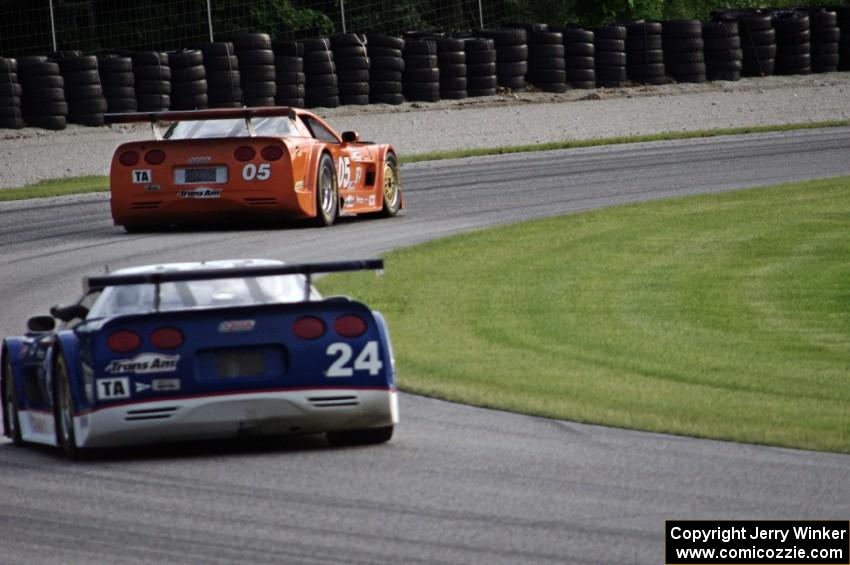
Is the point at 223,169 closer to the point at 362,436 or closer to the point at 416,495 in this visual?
the point at 362,436

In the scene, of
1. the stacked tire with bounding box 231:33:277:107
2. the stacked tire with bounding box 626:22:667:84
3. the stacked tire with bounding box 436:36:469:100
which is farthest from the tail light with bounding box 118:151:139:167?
the stacked tire with bounding box 626:22:667:84

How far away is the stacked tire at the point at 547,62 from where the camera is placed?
1275 inches

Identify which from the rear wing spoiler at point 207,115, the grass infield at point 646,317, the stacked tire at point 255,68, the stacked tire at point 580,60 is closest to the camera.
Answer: the grass infield at point 646,317

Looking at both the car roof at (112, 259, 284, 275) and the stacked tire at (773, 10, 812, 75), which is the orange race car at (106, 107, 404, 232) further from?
A: the stacked tire at (773, 10, 812, 75)

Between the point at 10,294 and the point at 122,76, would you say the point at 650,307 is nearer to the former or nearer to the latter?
the point at 10,294

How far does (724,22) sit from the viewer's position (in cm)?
3384

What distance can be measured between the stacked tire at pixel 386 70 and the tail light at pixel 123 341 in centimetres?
2296

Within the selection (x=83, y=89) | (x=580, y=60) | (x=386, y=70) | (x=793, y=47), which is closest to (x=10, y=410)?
(x=83, y=89)

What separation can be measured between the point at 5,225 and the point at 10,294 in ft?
18.3

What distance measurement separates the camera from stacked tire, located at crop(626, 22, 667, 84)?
33.3m

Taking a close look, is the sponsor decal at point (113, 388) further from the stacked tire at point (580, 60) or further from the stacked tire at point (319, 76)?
the stacked tire at point (580, 60)

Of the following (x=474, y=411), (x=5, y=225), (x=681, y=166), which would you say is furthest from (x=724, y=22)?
(x=474, y=411)

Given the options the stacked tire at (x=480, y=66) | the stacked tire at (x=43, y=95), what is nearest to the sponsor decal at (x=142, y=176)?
the stacked tire at (x=43, y=95)

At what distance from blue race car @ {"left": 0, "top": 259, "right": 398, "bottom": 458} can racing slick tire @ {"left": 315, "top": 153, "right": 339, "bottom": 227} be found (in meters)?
9.48
